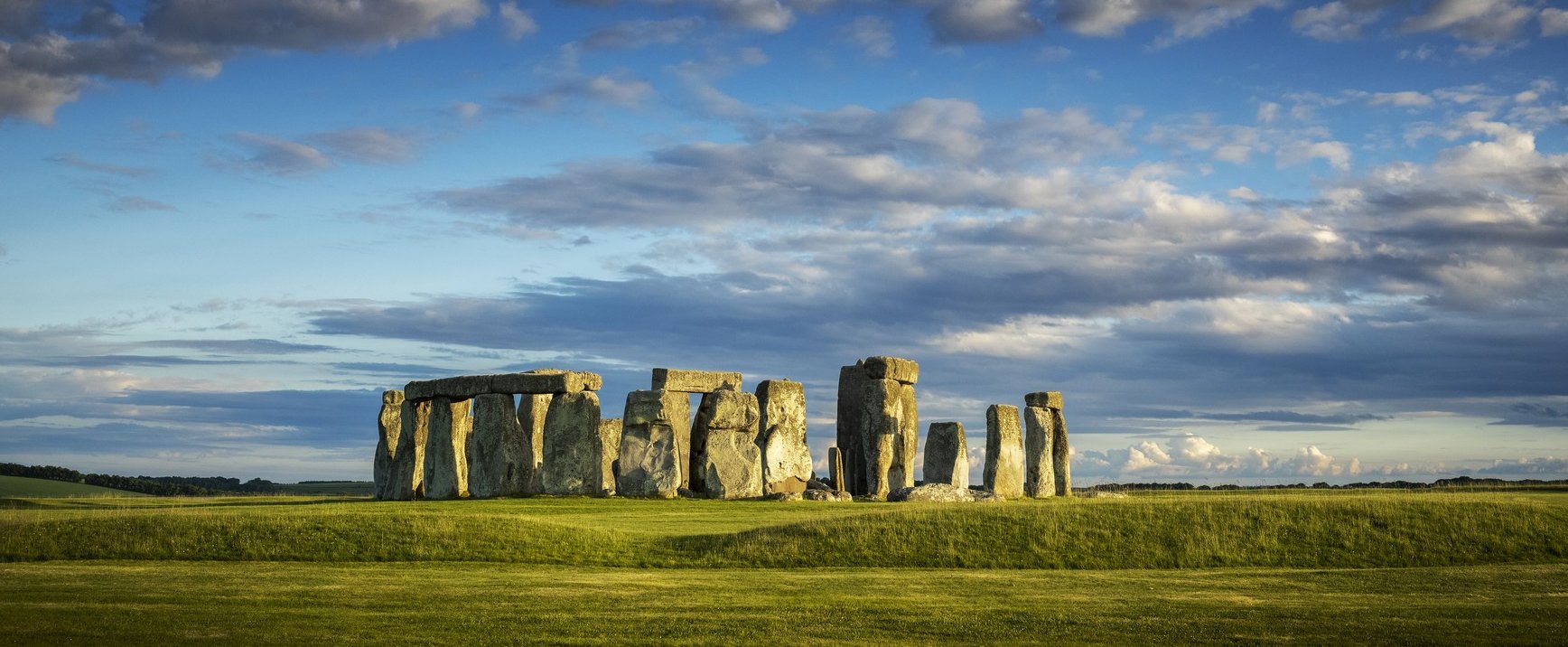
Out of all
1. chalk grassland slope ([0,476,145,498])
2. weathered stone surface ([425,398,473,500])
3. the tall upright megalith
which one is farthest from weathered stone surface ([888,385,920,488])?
chalk grassland slope ([0,476,145,498])

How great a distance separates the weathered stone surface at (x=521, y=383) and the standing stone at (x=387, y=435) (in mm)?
3788

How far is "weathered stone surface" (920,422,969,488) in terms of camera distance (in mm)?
36969

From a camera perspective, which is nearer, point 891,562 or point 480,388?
point 891,562

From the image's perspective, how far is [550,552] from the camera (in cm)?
2250

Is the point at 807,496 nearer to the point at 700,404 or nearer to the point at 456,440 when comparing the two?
the point at 700,404

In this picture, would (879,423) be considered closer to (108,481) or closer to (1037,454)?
(1037,454)

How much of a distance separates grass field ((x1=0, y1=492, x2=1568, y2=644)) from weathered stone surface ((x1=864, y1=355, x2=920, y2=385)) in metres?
9.08

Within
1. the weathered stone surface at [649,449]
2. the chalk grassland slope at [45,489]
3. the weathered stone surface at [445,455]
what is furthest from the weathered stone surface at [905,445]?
the chalk grassland slope at [45,489]

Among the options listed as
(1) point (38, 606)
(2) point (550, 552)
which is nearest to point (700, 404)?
(2) point (550, 552)

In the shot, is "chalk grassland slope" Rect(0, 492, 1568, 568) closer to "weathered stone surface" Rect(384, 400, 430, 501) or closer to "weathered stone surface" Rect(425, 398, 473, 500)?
"weathered stone surface" Rect(425, 398, 473, 500)

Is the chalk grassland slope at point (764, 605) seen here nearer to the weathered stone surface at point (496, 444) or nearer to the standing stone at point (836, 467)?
the weathered stone surface at point (496, 444)

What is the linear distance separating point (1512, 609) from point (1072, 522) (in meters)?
8.75

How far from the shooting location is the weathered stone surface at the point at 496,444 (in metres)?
36.7

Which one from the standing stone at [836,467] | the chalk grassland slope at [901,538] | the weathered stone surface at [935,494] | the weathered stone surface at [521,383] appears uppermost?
the weathered stone surface at [521,383]
